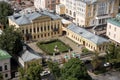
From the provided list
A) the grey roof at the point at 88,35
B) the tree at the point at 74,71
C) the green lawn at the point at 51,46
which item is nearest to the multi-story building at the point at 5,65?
the tree at the point at 74,71

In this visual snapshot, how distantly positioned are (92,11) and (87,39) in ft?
49.9

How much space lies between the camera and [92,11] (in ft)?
282

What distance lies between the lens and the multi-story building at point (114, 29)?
77938mm

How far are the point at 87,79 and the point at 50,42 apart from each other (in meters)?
26.6

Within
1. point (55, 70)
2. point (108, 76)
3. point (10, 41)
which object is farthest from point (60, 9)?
point (55, 70)

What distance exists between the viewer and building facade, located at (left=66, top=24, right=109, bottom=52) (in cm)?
7125

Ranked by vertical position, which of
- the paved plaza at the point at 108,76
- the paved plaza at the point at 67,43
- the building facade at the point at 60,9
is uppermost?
the building facade at the point at 60,9

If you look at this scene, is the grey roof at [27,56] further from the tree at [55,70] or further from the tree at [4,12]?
the tree at [4,12]

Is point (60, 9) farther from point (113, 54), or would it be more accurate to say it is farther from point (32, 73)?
point (32, 73)

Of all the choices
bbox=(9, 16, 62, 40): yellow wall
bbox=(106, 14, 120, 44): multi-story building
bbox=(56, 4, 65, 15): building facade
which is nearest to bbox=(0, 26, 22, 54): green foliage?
bbox=(9, 16, 62, 40): yellow wall

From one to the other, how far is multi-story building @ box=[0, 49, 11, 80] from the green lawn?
1481 cm

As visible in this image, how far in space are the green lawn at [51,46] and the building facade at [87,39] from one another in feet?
14.8

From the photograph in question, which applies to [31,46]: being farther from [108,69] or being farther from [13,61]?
[108,69]

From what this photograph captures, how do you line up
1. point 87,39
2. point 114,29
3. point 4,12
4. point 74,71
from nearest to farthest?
point 74,71
point 87,39
point 114,29
point 4,12
